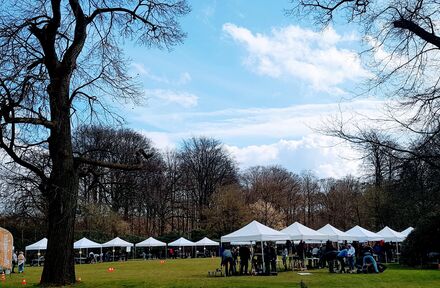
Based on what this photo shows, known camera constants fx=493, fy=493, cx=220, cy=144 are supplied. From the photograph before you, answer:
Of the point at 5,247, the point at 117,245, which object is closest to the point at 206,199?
the point at 117,245

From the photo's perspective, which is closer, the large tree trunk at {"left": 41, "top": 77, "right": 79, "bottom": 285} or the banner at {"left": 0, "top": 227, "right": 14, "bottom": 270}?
the banner at {"left": 0, "top": 227, "right": 14, "bottom": 270}

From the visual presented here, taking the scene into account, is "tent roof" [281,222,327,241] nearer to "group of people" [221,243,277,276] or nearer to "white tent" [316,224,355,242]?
"white tent" [316,224,355,242]

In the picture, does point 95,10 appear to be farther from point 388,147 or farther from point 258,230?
point 258,230

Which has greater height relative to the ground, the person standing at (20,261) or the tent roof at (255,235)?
the tent roof at (255,235)

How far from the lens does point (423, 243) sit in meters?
28.3

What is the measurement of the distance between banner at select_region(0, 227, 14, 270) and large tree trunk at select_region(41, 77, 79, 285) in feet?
39.1

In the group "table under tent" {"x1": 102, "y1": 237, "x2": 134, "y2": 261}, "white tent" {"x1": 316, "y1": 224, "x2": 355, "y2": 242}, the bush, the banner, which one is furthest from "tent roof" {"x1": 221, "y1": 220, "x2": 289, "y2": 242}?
"table under tent" {"x1": 102, "y1": 237, "x2": 134, "y2": 261}

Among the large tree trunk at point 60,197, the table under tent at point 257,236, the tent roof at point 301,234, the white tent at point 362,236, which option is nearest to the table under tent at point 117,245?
the white tent at point 362,236

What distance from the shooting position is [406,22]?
11164 mm

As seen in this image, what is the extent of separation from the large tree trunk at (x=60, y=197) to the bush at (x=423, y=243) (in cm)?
2012

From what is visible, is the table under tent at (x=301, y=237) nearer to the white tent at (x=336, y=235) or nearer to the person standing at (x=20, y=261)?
the white tent at (x=336, y=235)

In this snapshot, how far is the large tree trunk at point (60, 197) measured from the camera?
1561 cm

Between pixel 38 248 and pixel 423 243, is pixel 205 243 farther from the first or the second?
pixel 423 243

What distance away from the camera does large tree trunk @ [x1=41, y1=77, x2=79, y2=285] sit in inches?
615
